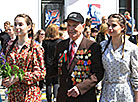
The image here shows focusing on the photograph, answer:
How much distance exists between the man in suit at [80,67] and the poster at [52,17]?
1356 cm

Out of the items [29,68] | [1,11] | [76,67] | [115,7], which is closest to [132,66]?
[76,67]

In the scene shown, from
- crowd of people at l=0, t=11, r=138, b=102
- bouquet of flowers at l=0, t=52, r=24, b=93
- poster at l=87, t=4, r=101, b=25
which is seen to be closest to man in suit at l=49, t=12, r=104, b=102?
crowd of people at l=0, t=11, r=138, b=102

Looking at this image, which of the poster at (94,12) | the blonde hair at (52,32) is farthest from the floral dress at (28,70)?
the poster at (94,12)

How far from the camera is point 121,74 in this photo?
4.91 m

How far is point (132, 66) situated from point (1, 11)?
13.3 metres

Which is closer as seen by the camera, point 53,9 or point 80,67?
point 80,67

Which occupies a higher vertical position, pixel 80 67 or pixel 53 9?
pixel 53 9

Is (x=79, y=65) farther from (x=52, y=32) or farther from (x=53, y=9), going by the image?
(x=53, y=9)

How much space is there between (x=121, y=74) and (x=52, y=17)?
45.4 ft


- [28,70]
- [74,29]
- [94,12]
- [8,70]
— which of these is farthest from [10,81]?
[94,12]

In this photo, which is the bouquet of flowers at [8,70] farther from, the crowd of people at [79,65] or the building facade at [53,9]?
the building facade at [53,9]

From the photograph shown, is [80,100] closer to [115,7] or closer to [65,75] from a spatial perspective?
[65,75]

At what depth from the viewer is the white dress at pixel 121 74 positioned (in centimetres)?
490

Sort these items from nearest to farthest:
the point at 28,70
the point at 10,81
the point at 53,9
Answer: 1. the point at 10,81
2. the point at 28,70
3. the point at 53,9
